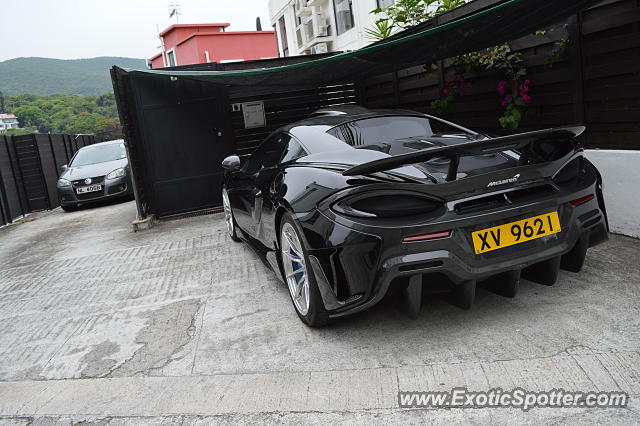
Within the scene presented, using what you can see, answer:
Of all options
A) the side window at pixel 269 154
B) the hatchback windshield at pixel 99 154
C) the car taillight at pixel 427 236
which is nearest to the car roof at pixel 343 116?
the side window at pixel 269 154

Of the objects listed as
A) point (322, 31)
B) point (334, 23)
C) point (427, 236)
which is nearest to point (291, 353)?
point (427, 236)

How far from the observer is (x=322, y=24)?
2823 cm

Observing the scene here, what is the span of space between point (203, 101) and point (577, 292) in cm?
697

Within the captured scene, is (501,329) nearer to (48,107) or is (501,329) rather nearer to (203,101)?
(203,101)

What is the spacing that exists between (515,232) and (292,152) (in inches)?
68.1

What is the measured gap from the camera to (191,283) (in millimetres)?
4820

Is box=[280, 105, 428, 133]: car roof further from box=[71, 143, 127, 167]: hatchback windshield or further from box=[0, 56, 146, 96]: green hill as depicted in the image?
box=[0, 56, 146, 96]: green hill

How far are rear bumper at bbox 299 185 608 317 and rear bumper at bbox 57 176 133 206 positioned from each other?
1005cm

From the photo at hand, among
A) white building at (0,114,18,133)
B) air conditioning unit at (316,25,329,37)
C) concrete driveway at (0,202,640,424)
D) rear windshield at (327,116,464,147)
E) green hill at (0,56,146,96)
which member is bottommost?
concrete driveway at (0,202,640,424)

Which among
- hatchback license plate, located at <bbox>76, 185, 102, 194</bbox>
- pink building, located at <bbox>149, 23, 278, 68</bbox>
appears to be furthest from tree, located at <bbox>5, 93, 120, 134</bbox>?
hatchback license plate, located at <bbox>76, 185, 102, 194</bbox>

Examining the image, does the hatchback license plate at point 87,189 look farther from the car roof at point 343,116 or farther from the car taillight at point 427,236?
the car taillight at point 427,236

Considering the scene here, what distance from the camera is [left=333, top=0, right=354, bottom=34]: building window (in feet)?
82.0

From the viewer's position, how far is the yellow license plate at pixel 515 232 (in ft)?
9.19

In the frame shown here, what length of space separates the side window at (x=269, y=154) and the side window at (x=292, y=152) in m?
0.09
